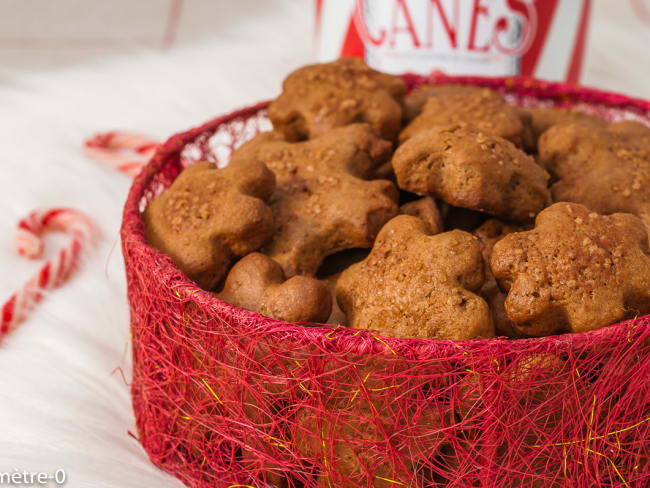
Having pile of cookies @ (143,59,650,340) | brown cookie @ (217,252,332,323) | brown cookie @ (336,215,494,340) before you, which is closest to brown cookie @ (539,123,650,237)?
pile of cookies @ (143,59,650,340)

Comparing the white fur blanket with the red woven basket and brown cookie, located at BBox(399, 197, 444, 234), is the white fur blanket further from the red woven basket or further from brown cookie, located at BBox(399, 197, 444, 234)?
brown cookie, located at BBox(399, 197, 444, 234)

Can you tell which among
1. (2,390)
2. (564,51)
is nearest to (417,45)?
(564,51)

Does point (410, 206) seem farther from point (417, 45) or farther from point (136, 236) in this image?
point (417, 45)

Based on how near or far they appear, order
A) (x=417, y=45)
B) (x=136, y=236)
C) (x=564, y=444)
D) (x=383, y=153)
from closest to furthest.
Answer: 1. (x=564, y=444)
2. (x=136, y=236)
3. (x=383, y=153)
4. (x=417, y=45)

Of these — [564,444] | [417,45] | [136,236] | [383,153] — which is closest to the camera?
[564,444]

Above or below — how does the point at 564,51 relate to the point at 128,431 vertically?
above
